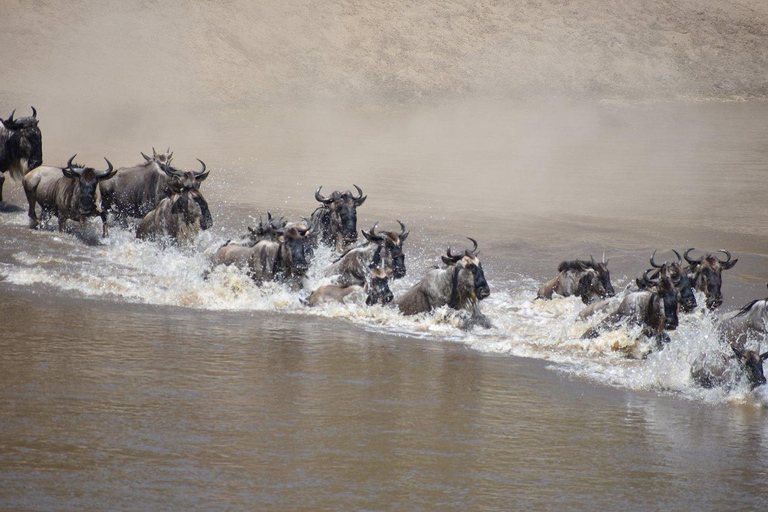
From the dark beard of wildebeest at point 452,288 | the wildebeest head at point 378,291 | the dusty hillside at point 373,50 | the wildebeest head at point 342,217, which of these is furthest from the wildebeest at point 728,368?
the dusty hillside at point 373,50

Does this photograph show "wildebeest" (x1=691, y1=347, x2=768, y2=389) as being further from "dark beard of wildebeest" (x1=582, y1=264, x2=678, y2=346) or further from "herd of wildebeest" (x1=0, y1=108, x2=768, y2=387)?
"dark beard of wildebeest" (x1=582, y1=264, x2=678, y2=346)

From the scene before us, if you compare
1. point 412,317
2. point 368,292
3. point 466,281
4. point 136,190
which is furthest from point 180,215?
point 466,281

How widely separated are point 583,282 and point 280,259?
382 centimetres

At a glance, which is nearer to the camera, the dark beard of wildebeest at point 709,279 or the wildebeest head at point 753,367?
the wildebeest head at point 753,367

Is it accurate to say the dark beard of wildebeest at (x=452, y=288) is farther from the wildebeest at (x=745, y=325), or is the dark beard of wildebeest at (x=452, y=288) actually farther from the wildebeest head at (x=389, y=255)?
the wildebeest at (x=745, y=325)

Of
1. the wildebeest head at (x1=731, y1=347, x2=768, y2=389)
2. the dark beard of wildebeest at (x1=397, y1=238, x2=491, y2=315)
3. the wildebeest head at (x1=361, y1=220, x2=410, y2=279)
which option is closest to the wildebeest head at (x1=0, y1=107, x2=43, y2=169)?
the wildebeest head at (x1=361, y1=220, x2=410, y2=279)

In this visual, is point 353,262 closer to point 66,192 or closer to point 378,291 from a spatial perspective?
point 378,291

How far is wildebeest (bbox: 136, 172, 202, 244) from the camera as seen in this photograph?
14.4 m

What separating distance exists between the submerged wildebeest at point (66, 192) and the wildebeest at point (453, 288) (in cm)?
620

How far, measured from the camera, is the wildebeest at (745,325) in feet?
32.4

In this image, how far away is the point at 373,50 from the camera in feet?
128

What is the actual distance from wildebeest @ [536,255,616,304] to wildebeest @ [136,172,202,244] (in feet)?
17.1

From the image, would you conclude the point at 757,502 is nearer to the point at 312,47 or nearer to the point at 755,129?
the point at 755,129

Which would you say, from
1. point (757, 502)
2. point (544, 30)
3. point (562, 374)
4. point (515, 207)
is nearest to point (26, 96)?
point (515, 207)
